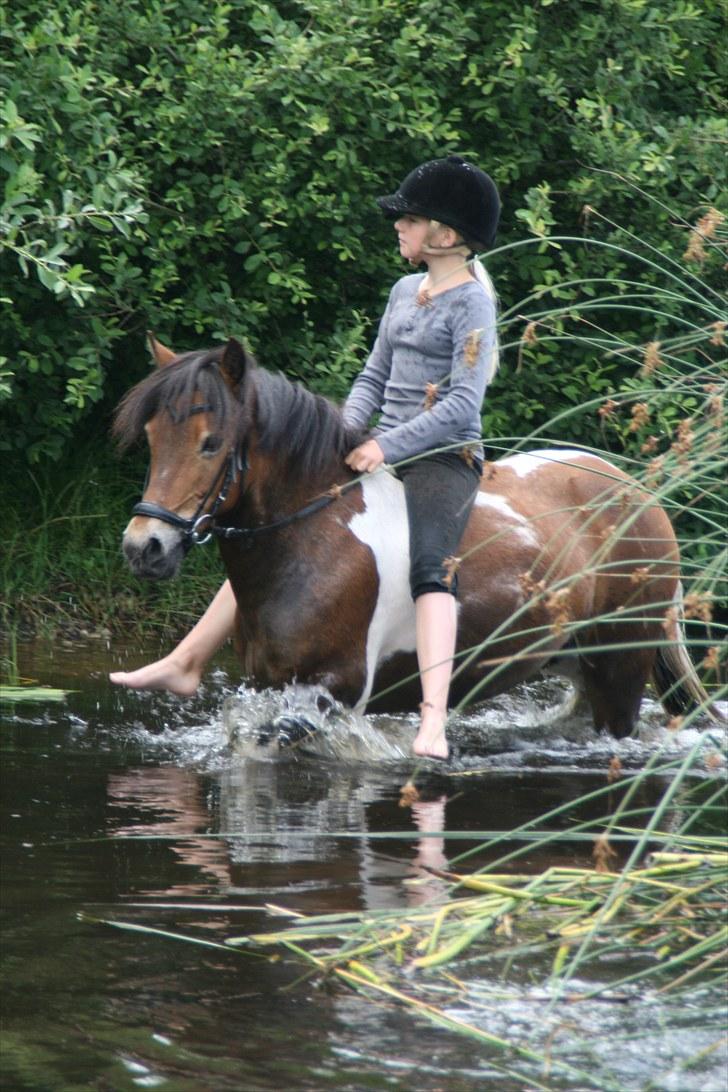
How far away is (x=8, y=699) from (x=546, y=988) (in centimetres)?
326

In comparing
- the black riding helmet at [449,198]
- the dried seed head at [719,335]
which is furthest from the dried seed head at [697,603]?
the black riding helmet at [449,198]

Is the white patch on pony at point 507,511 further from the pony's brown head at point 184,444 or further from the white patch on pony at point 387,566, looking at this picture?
the pony's brown head at point 184,444

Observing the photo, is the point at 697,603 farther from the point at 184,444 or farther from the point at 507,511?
the point at 507,511

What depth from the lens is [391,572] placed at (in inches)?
211

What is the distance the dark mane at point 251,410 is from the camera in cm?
495

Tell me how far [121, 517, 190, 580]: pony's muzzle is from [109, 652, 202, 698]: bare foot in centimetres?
76

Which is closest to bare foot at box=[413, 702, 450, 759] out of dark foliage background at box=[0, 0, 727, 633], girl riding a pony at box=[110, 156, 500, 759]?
girl riding a pony at box=[110, 156, 500, 759]

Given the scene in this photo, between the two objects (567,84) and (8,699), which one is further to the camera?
(567,84)

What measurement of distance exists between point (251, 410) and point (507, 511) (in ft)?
3.60

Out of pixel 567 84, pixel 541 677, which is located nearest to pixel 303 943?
pixel 541 677

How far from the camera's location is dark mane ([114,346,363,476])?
495 cm

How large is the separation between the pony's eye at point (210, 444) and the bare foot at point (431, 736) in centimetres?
100

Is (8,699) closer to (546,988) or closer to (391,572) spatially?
(391,572)

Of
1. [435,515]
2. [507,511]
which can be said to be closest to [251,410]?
[435,515]
